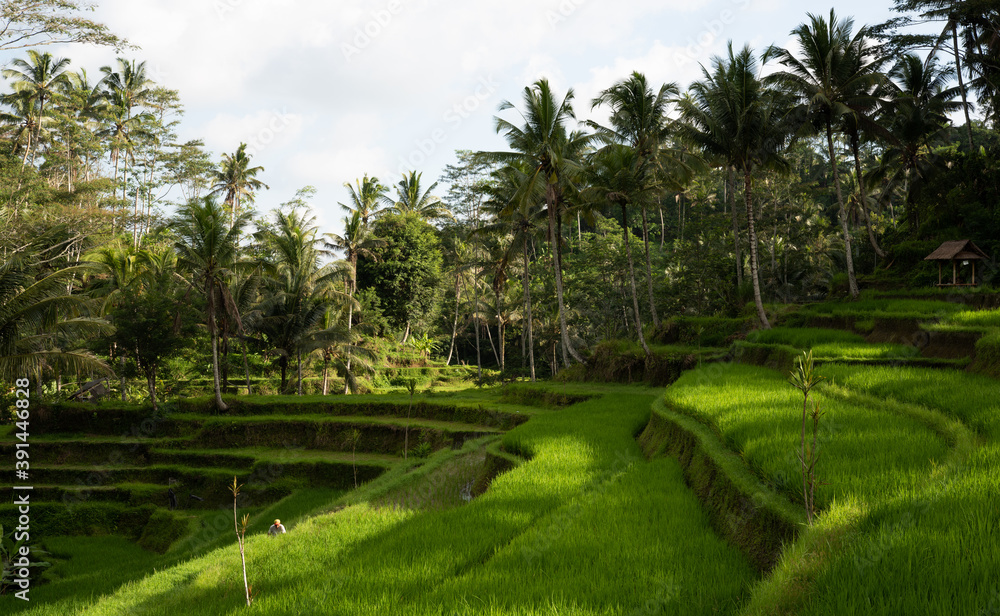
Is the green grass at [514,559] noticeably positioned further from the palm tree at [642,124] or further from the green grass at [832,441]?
the palm tree at [642,124]

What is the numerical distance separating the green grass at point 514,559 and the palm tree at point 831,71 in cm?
1597

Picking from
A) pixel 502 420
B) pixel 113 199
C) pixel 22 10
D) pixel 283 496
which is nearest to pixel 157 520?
pixel 283 496

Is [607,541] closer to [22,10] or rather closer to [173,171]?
[22,10]

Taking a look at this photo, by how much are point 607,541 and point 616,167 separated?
16110 millimetres

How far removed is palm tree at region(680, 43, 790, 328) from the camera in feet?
58.4

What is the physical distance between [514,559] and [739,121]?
1706cm

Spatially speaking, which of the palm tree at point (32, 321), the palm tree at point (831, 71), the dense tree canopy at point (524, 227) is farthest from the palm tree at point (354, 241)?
the palm tree at point (831, 71)

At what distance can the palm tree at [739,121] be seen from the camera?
17812 mm

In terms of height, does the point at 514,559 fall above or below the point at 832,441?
below

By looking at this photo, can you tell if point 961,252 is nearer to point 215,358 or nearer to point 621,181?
point 621,181

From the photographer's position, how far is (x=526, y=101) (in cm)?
1950

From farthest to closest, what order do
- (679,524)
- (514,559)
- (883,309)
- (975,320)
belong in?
(883,309) < (975,320) < (679,524) < (514,559)

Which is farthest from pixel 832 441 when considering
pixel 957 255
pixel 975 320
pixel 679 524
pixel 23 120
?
pixel 23 120

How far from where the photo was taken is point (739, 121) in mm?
17781
